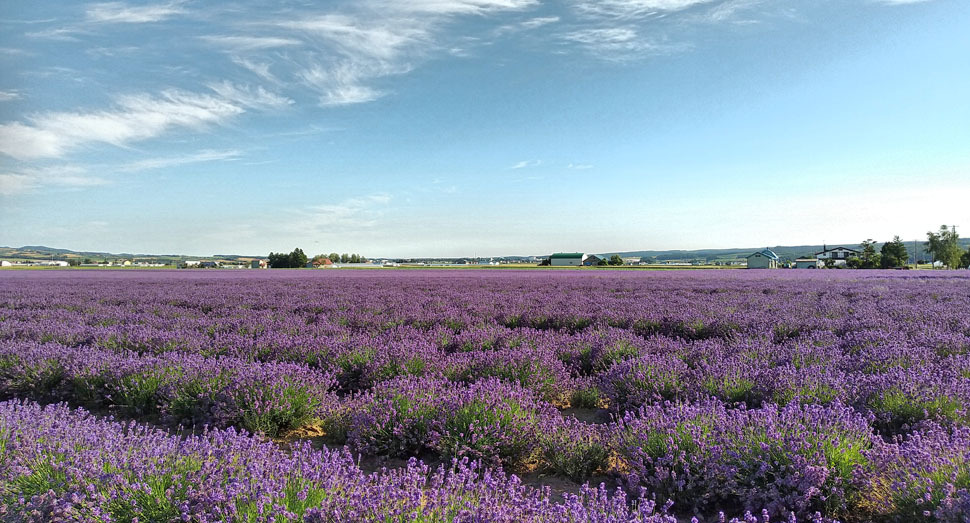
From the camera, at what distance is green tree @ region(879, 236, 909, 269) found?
177 feet

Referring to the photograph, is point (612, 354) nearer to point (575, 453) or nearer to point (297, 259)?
point (575, 453)

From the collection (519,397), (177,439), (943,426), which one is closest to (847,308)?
(943,426)

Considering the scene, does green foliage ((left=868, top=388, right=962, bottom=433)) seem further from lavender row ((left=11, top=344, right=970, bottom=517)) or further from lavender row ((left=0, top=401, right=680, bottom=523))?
lavender row ((left=0, top=401, right=680, bottom=523))

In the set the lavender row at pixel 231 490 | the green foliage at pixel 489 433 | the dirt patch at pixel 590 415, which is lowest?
the dirt patch at pixel 590 415

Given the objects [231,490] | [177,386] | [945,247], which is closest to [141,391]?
[177,386]

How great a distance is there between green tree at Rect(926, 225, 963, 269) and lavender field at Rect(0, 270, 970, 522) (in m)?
79.3

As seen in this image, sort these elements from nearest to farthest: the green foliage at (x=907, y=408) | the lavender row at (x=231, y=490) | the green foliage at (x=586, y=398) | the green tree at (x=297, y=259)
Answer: the lavender row at (x=231, y=490)
the green foliage at (x=907, y=408)
the green foliage at (x=586, y=398)
the green tree at (x=297, y=259)

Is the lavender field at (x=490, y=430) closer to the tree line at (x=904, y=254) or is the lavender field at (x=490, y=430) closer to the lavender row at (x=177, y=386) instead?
the lavender row at (x=177, y=386)

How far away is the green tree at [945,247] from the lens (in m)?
62.9

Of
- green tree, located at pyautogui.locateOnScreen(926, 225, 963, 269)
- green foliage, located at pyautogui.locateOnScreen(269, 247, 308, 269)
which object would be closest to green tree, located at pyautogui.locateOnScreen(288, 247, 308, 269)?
green foliage, located at pyautogui.locateOnScreen(269, 247, 308, 269)

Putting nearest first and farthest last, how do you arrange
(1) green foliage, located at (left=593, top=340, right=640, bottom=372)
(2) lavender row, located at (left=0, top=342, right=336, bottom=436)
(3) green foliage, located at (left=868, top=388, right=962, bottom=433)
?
(3) green foliage, located at (left=868, top=388, right=962, bottom=433) → (2) lavender row, located at (left=0, top=342, right=336, bottom=436) → (1) green foliage, located at (left=593, top=340, right=640, bottom=372)

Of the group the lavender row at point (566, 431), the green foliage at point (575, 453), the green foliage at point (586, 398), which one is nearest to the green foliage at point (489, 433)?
the lavender row at point (566, 431)

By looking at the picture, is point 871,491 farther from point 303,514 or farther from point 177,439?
point 177,439

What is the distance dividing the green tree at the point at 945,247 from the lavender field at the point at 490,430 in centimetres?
7933
